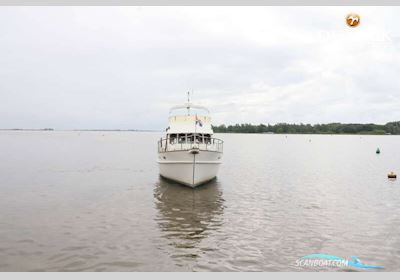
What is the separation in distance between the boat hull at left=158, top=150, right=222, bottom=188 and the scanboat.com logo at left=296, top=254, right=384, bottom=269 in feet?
39.2

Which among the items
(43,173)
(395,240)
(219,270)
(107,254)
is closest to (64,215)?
(107,254)

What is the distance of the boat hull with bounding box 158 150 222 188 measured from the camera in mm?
22547

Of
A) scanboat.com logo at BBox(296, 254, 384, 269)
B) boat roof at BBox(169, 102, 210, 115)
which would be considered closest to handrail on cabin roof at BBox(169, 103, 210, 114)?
boat roof at BBox(169, 102, 210, 115)

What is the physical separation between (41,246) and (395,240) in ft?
42.0

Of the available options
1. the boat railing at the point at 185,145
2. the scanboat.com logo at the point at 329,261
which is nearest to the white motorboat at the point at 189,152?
the boat railing at the point at 185,145

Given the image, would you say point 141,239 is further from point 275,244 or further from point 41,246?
point 275,244

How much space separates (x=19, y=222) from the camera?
14.5m

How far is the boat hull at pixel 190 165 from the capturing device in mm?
22547

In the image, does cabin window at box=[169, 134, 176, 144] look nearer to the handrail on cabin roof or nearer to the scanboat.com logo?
the handrail on cabin roof

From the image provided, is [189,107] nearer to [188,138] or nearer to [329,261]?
[188,138]

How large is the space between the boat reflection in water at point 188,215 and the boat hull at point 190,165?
2.00 feet

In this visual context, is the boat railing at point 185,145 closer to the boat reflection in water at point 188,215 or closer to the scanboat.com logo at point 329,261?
the boat reflection in water at point 188,215

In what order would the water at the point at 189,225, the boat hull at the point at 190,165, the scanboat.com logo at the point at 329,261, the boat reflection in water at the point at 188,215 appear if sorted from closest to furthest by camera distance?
the scanboat.com logo at the point at 329,261, the water at the point at 189,225, the boat reflection in water at the point at 188,215, the boat hull at the point at 190,165

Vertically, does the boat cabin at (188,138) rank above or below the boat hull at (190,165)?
above
